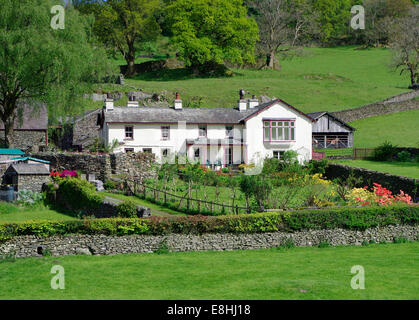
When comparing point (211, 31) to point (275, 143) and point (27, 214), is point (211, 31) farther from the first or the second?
point (27, 214)

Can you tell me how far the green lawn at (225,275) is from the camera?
15859mm

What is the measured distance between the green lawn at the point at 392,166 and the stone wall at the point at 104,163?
17.1 meters

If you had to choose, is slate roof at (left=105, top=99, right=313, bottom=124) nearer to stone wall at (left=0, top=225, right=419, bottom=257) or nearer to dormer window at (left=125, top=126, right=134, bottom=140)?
dormer window at (left=125, top=126, right=134, bottom=140)

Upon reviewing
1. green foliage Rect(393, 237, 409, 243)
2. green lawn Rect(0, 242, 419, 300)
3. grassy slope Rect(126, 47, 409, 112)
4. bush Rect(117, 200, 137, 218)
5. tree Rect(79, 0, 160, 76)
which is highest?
tree Rect(79, 0, 160, 76)

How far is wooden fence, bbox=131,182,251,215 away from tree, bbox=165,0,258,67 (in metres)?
51.6

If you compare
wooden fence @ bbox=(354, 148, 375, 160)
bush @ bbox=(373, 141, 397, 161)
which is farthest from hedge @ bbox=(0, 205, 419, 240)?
wooden fence @ bbox=(354, 148, 375, 160)

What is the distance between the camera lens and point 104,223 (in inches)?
882

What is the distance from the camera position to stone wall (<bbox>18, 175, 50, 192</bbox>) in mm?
34906

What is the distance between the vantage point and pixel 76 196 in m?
32.2

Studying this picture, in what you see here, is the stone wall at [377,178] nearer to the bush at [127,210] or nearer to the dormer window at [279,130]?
the dormer window at [279,130]

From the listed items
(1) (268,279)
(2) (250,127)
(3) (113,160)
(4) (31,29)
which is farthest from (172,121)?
(1) (268,279)

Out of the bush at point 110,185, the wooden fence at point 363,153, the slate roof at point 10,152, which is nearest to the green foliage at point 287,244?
the bush at point 110,185

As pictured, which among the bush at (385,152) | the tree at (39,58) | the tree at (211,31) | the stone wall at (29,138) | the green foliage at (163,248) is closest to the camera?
the green foliage at (163,248)

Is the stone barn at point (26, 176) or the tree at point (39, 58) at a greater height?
the tree at point (39, 58)
